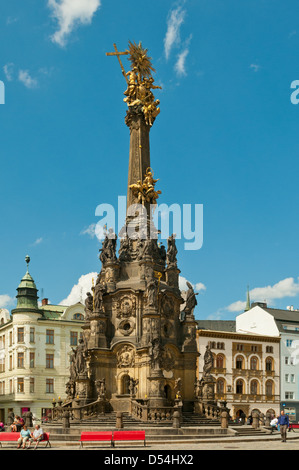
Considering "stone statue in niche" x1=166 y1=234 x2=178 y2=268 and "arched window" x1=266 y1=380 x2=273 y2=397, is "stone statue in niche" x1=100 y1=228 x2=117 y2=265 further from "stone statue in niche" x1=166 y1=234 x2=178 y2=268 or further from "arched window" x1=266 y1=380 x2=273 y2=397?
"arched window" x1=266 y1=380 x2=273 y2=397

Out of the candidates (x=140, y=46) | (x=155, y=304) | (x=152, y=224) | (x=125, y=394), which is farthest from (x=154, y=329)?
(x=140, y=46)

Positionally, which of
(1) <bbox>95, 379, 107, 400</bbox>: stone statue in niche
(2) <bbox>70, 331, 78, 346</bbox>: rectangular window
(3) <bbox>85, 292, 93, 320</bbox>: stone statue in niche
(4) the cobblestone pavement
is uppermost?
(3) <bbox>85, 292, 93, 320</bbox>: stone statue in niche

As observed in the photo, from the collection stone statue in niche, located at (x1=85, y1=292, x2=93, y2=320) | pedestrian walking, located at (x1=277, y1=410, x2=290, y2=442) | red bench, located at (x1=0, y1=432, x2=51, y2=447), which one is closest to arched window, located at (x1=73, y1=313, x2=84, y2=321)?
stone statue in niche, located at (x1=85, y1=292, x2=93, y2=320)

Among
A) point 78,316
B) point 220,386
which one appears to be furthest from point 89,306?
point 220,386

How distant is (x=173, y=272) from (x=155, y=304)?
4.17 meters

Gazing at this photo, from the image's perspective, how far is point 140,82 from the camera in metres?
50.8

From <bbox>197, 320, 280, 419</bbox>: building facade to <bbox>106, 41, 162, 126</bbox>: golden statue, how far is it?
3413cm

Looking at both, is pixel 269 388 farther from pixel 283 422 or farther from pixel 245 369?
pixel 283 422

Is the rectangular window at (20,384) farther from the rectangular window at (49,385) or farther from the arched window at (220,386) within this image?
the arched window at (220,386)

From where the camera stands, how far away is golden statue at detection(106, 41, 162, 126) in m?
50.1

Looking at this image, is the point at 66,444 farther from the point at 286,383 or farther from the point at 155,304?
the point at 286,383

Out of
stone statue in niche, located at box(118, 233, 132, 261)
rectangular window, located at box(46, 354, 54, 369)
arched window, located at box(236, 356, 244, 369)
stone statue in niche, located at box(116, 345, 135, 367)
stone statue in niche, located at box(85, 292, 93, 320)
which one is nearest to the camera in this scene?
stone statue in niche, located at box(116, 345, 135, 367)

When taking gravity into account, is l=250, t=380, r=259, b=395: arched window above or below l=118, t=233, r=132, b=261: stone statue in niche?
below

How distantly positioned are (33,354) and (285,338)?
3240 cm
